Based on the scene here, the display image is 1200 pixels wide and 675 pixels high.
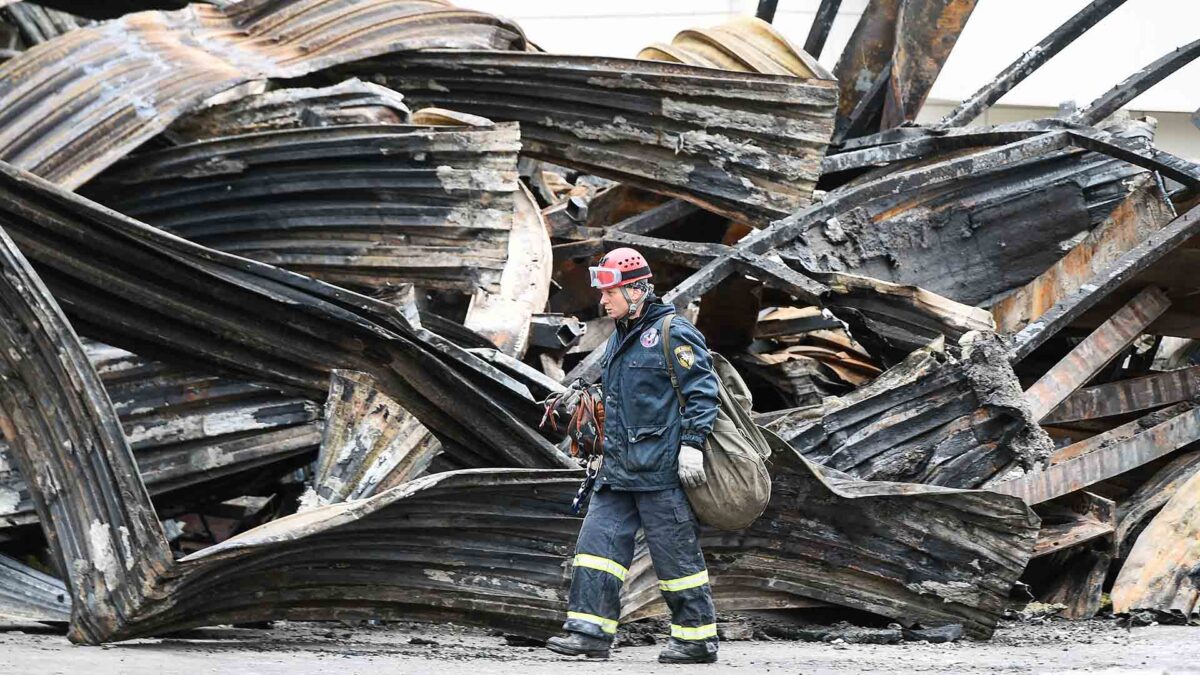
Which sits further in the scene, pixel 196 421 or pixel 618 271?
pixel 196 421

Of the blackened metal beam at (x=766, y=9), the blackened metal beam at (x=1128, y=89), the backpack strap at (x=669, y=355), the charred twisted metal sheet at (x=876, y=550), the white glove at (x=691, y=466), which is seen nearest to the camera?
the white glove at (x=691, y=466)

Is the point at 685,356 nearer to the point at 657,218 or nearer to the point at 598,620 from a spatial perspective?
the point at 598,620

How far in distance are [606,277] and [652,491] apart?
24.9 inches

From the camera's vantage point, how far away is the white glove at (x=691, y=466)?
159 inches

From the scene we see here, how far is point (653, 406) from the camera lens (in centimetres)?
416

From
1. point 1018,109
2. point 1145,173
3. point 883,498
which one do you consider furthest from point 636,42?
point 883,498

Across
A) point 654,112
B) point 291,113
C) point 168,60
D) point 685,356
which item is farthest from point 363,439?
point 654,112

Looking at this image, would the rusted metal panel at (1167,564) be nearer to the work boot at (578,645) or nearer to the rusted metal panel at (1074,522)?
the rusted metal panel at (1074,522)

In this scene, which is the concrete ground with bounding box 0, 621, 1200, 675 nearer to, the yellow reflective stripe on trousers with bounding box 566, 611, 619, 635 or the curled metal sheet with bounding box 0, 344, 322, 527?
the yellow reflective stripe on trousers with bounding box 566, 611, 619, 635

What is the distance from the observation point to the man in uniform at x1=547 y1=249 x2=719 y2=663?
411 centimetres

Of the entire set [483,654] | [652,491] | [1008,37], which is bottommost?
[483,654]

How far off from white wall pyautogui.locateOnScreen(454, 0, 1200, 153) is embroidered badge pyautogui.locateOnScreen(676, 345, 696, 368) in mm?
9137

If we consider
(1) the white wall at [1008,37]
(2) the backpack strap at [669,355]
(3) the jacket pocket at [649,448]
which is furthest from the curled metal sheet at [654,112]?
(1) the white wall at [1008,37]

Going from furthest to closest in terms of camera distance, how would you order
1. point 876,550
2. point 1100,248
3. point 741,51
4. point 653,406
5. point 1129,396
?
point 741,51
point 1129,396
point 1100,248
point 876,550
point 653,406
